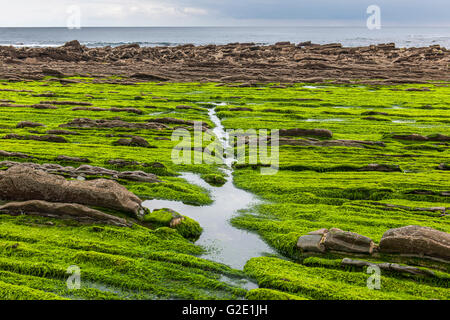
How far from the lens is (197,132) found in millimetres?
36906

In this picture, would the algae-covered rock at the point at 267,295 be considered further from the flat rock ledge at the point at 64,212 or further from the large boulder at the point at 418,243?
the flat rock ledge at the point at 64,212

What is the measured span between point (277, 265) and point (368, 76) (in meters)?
74.8

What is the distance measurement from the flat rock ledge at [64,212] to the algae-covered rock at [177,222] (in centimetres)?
129

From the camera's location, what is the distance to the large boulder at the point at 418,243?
48.9ft

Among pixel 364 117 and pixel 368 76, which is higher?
pixel 368 76

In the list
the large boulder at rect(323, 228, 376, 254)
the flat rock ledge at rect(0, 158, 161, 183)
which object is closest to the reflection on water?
the large boulder at rect(323, 228, 376, 254)

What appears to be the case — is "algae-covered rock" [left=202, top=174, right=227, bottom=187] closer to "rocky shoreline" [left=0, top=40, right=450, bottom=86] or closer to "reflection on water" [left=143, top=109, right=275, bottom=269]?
"reflection on water" [left=143, top=109, right=275, bottom=269]

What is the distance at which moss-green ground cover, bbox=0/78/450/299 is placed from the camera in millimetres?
13609

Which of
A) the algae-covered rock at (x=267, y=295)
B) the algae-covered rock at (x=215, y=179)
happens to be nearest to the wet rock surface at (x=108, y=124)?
the algae-covered rock at (x=215, y=179)

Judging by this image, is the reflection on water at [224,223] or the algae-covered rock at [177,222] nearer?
the reflection on water at [224,223]

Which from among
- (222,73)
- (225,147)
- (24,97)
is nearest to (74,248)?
(225,147)

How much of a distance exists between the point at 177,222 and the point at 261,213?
5.03m
